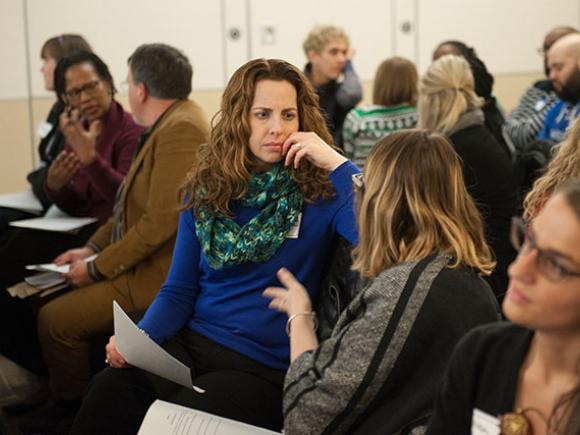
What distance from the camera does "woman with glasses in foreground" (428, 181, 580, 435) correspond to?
1218mm

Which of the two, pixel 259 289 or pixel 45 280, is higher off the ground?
pixel 259 289

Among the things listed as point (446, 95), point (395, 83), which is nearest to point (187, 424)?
point (446, 95)

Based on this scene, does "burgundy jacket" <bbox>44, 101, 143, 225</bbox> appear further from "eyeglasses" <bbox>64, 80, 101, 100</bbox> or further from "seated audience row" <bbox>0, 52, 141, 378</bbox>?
"eyeglasses" <bbox>64, 80, 101, 100</bbox>

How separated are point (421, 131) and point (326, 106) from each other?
3.49 metres

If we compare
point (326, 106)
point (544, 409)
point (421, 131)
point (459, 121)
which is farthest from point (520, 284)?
point (326, 106)

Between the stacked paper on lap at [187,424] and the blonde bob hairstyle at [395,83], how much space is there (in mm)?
2867

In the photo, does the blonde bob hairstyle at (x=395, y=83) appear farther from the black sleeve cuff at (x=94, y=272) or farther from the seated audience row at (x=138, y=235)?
the black sleeve cuff at (x=94, y=272)

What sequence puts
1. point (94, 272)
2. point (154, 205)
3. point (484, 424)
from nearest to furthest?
point (484, 424) < point (154, 205) < point (94, 272)

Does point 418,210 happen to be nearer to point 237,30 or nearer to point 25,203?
point 25,203

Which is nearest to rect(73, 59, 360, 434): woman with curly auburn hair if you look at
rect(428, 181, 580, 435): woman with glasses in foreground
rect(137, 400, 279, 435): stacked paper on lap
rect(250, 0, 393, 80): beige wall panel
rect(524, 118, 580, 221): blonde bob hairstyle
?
rect(137, 400, 279, 435): stacked paper on lap

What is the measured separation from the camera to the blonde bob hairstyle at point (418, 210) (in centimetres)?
173

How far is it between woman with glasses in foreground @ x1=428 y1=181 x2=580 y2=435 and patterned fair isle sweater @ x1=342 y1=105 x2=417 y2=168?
10.3ft

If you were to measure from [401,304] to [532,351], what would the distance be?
344mm

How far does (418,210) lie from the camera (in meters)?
1.73
